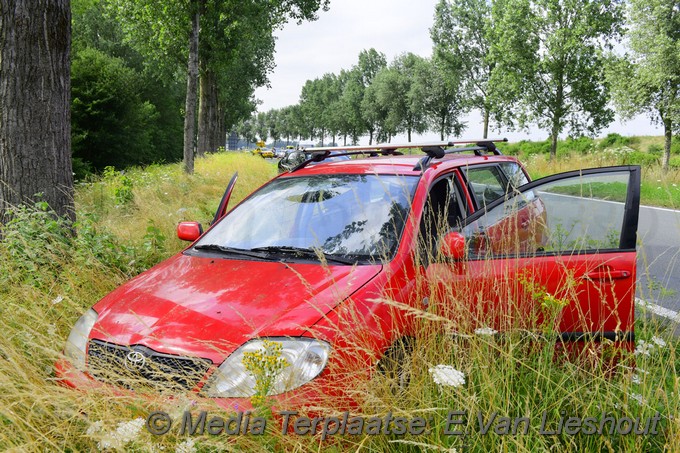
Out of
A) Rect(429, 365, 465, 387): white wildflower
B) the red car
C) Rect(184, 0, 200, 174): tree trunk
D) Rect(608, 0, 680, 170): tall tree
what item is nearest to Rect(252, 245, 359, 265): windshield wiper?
the red car

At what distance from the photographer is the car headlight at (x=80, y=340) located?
2643mm

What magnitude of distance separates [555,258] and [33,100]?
5.07 m

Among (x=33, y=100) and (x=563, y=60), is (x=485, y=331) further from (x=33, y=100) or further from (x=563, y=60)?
(x=563, y=60)

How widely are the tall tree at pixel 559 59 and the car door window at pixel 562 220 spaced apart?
2645 cm

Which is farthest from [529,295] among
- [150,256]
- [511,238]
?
[150,256]

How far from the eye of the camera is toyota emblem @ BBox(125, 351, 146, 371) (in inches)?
→ 94.7

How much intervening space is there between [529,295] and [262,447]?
5.34 ft

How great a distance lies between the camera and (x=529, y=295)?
2830 millimetres

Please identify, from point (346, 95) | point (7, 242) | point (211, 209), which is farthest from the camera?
point (346, 95)

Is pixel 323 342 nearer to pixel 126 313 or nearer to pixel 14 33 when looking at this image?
pixel 126 313

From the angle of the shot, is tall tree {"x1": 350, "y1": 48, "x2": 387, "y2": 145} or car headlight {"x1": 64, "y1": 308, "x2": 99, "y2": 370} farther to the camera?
tall tree {"x1": 350, "y1": 48, "x2": 387, "y2": 145}

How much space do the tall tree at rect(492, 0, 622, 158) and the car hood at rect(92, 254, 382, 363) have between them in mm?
27492

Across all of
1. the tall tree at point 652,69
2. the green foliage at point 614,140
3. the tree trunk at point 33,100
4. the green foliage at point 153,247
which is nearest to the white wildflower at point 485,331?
the green foliage at point 153,247

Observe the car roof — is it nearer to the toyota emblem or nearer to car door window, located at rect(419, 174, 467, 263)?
car door window, located at rect(419, 174, 467, 263)
